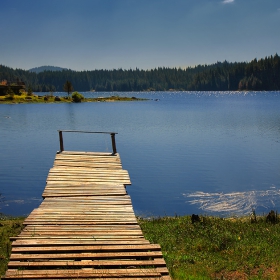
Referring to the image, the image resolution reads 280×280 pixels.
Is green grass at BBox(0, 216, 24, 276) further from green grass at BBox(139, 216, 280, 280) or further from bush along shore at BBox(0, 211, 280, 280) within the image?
green grass at BBox(139, 216, 280, 280)

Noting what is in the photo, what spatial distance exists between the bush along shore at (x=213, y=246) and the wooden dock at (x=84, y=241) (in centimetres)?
108

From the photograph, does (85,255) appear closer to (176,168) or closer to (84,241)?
(84,241)

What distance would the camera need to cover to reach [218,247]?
12.8 metres

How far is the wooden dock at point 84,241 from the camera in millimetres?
8969

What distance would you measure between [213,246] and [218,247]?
0.61 ft

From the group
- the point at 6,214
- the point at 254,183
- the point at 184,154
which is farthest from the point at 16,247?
the point at 184,154

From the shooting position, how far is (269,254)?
1188 cm

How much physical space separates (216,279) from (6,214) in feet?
47.0

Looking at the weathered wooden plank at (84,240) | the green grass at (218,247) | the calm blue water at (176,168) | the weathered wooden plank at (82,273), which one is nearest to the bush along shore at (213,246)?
the green grass at (218,247)

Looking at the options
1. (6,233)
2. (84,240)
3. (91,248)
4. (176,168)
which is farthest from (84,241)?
(176,168)

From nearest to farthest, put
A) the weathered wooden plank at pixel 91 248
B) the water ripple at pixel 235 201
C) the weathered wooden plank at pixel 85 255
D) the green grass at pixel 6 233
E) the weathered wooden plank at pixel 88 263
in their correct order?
1. the weathered wooden plank at pixel 88 263
2. the weathered wooden plank at pixel 85 255
3. the weathered wooden plank at pixel 91 248
4. the green grass at pixel 6 233
5. the water ripple at pixel 235 201

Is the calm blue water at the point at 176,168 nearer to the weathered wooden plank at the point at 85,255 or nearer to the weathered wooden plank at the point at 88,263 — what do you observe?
the weathered wooden plank at the point at 85,255

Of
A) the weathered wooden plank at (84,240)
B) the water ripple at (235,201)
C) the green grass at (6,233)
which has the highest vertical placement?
the weathered wooden plank at (84,240)

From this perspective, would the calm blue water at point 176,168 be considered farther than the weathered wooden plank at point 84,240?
Yes
